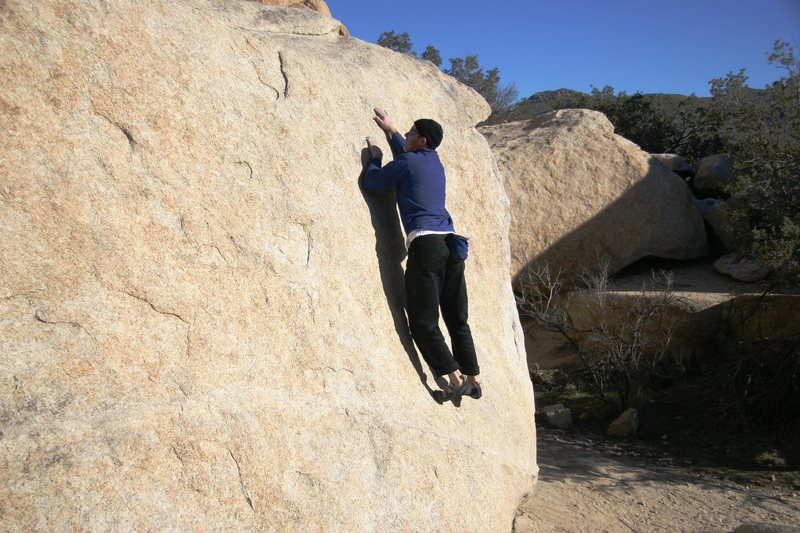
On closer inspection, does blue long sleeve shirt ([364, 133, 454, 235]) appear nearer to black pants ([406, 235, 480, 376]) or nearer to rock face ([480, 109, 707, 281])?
black pants ([406, 235, 480, 376])

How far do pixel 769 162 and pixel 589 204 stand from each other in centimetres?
222

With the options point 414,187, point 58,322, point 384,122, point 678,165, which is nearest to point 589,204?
point 678,165

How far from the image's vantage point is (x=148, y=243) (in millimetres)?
3104

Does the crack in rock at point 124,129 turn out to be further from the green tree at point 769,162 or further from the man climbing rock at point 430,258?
the green tree at point 769,162

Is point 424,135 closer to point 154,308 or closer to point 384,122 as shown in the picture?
point 384,122

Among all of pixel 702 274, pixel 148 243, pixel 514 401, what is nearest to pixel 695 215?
pixel 702 274

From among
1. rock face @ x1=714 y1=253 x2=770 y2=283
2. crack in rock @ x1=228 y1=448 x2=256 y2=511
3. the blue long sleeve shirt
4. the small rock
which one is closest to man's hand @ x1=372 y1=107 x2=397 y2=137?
the blue long sleeve shirt

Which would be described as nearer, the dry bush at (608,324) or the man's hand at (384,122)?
the man's hand at (384,122)

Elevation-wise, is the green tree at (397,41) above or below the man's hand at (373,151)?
above

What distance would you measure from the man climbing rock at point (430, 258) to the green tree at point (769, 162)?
526 cm

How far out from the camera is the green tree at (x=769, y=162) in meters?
8.67

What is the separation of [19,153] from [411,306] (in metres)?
2.12

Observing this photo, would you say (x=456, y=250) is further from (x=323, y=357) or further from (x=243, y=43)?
(x=243, y=43)

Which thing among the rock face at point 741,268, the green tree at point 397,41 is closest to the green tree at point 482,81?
the green tree at point 397,41
